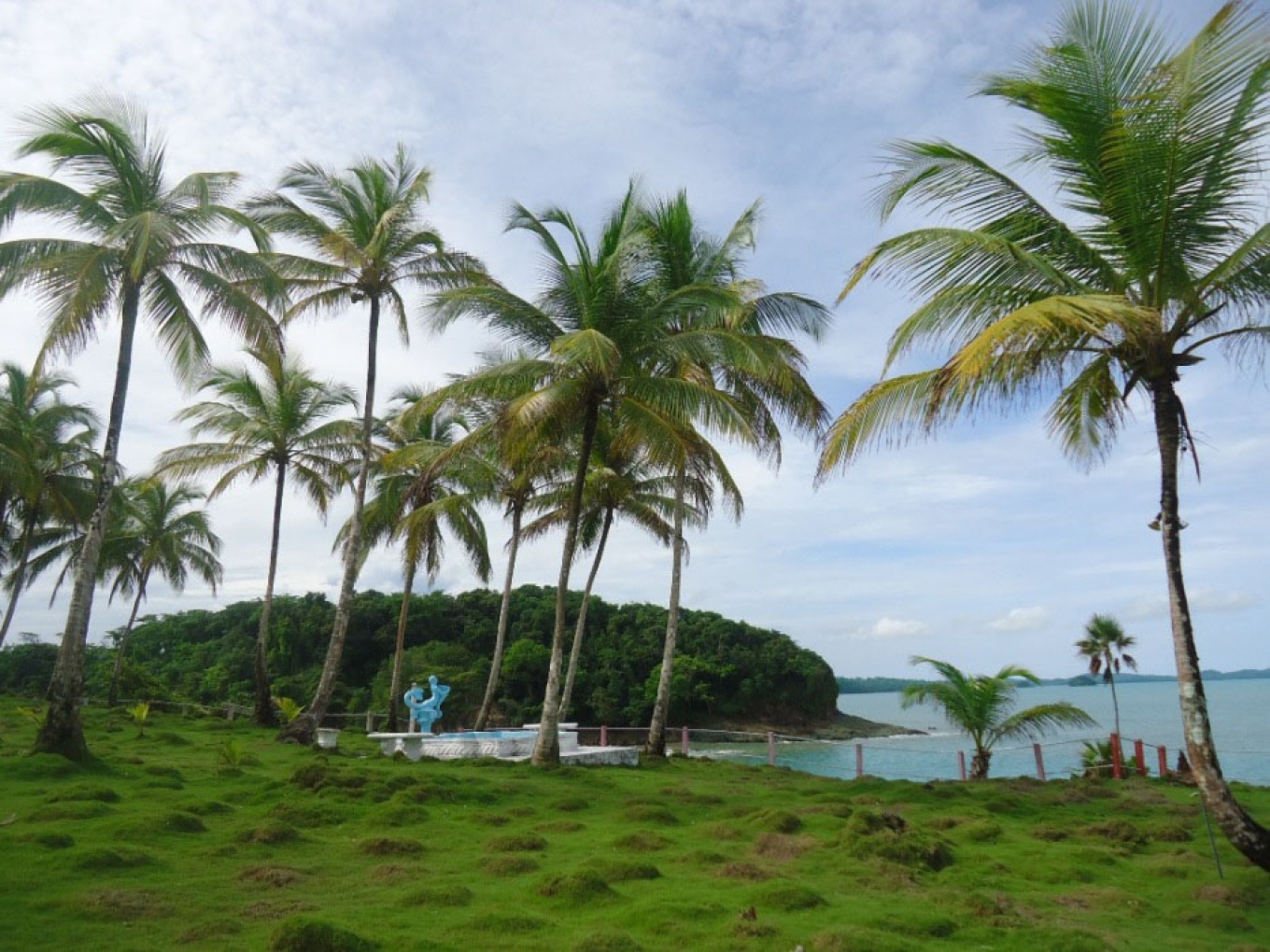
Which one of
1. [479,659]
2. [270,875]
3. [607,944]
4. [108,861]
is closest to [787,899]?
[607,944]

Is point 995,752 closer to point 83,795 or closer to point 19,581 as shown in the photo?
point 83,795

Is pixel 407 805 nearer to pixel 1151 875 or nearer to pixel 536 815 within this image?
pixel 536 815

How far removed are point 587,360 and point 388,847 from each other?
782cm

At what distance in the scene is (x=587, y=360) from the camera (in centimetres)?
1368

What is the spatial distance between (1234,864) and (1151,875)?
0.95 m

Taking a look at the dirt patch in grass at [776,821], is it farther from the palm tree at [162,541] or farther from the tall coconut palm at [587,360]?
the palm tree at [162,541]

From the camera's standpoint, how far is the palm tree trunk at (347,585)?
17.5 m

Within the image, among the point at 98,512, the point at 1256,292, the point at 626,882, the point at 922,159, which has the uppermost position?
the point at 922,159

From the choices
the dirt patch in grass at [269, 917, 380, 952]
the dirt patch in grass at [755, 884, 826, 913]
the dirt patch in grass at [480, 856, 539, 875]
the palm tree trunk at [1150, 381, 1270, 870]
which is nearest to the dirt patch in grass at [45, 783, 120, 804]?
the dirt patch in grass at [480, 856, 539, 875]

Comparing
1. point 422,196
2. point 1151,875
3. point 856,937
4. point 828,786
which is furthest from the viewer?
point 422,196

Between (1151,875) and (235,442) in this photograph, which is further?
(235,442)

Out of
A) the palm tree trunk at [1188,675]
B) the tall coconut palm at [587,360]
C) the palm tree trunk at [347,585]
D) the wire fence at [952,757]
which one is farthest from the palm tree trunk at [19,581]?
the palm tree trunk at [1188,675]

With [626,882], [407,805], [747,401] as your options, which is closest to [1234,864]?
[626,882]

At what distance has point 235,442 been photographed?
2158cm
